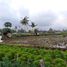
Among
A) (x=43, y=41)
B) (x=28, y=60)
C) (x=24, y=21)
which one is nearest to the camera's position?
(x=28, y=60)

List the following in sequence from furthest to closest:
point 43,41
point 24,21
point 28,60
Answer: point 24,21 → point 43,41 → point 28,60

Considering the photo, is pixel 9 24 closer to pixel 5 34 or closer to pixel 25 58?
pixel 5 34

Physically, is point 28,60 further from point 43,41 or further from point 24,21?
point 24,21

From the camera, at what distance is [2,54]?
660 inches

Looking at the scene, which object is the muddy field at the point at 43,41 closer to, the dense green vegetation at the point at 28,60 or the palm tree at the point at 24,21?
the dense green vegetation at the point at 28,60

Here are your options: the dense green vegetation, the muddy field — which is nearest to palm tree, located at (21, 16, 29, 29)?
the muddy field

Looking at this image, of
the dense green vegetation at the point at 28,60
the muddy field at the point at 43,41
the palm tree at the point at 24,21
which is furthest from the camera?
the palm tree at the point at 24,21

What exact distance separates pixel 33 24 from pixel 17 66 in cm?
7257

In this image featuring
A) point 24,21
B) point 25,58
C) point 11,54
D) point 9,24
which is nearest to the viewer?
point 25,58

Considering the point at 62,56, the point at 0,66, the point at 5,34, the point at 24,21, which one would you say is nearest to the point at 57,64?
the point at 62,56

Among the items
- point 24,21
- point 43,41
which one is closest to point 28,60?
point 43,41

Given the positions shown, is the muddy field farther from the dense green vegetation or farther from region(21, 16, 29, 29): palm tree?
region(21, 16, 29, 29): palm tree

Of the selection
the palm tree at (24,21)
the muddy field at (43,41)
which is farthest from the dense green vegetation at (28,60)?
the palm tree at (24,21)

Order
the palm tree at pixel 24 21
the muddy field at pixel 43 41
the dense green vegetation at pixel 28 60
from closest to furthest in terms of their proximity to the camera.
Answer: the dense green vegetation at pixel 28 60 → the muddy field at pixel 43 41 → the palm tree at pixel 24 21
